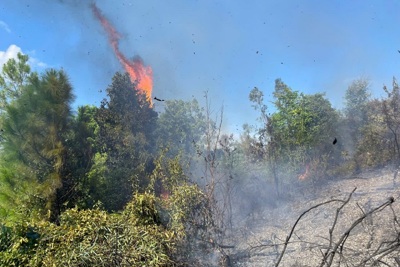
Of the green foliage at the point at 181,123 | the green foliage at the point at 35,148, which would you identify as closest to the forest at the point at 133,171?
the green foliage at the point at 35,148

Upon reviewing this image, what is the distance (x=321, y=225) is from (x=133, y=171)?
26.3 ft

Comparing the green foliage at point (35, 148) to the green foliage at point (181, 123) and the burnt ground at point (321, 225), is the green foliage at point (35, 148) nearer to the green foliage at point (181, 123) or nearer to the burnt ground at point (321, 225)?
the burnt ground at point (321, 225)

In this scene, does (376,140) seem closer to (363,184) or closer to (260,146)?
(363,184)

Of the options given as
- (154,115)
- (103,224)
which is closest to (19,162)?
(103,224)

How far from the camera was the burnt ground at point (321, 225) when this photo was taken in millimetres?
7566

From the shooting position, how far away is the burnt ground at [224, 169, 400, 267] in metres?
7.57

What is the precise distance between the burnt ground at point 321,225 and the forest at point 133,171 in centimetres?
74

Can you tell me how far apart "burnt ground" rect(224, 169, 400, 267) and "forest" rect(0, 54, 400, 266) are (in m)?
0.74

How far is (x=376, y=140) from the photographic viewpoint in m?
16.0

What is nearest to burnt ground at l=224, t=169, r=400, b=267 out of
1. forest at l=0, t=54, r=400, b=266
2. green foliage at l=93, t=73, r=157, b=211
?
forest at l=0, t=54, r=400, b=266

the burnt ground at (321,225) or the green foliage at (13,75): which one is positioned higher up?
the green foliage at (13,75)

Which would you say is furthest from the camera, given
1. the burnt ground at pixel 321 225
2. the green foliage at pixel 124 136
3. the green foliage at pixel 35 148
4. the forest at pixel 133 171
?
the green foliage at pixel 124 136

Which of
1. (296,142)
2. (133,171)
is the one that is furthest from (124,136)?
(296,142)

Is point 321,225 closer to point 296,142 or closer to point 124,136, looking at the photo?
point 296,142
